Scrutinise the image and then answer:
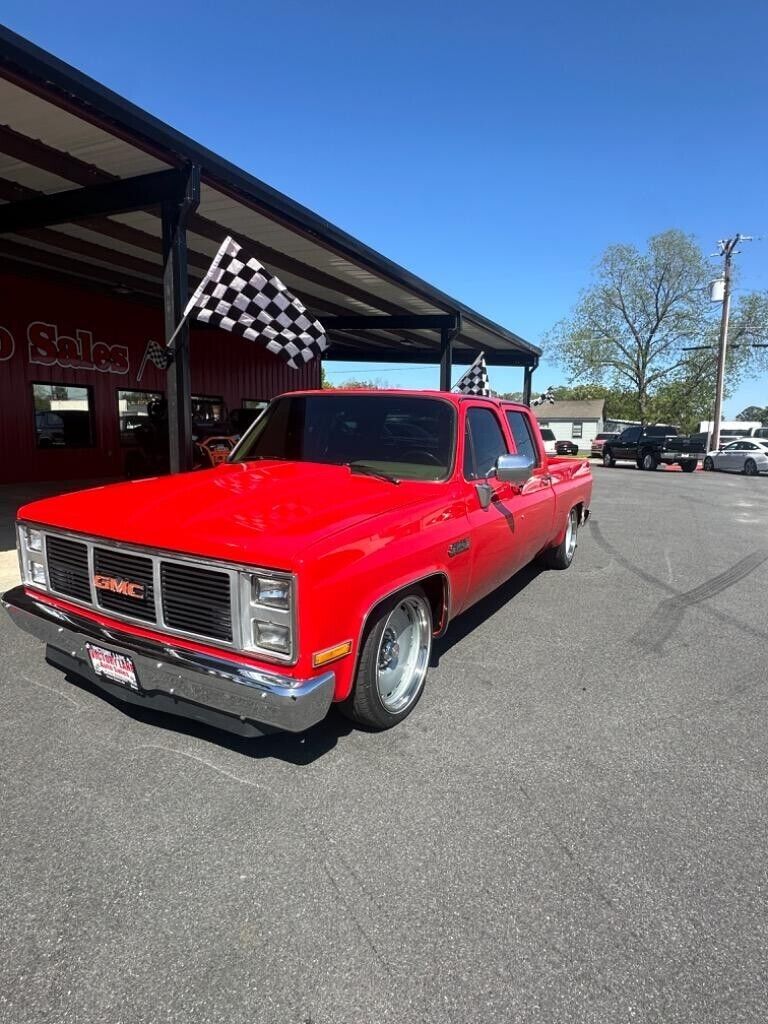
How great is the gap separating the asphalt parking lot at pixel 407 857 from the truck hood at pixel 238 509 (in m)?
1.03

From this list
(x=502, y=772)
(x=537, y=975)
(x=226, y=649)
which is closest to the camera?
(x=537, y=975)

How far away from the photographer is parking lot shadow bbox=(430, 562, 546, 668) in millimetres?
4234

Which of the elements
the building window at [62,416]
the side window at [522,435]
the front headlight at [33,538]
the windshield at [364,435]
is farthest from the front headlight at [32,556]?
the building window at [62,416]

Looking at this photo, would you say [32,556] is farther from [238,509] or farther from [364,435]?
[364,435]

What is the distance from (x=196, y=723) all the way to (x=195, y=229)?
8.34 m

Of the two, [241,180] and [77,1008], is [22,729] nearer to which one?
[77,1008]

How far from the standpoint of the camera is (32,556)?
3207mm

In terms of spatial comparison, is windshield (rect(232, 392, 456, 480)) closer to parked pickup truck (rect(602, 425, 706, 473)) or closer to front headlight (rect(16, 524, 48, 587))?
front headlight (rect(16, 524, 48, 587))

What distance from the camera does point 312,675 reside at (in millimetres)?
2385

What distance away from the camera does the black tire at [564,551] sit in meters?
6.41

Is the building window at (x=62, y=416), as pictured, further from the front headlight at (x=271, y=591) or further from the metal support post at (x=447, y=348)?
the front headlight at (x=271, y=591)

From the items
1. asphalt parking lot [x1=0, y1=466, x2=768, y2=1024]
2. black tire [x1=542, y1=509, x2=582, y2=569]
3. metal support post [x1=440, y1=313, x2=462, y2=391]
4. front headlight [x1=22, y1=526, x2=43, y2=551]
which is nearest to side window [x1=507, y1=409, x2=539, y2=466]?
black tire [x1=542, y1=509, x2=582, y2=569]

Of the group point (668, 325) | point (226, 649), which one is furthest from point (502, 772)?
point (668, 325)

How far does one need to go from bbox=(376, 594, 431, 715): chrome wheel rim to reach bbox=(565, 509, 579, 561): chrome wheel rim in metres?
3.53
